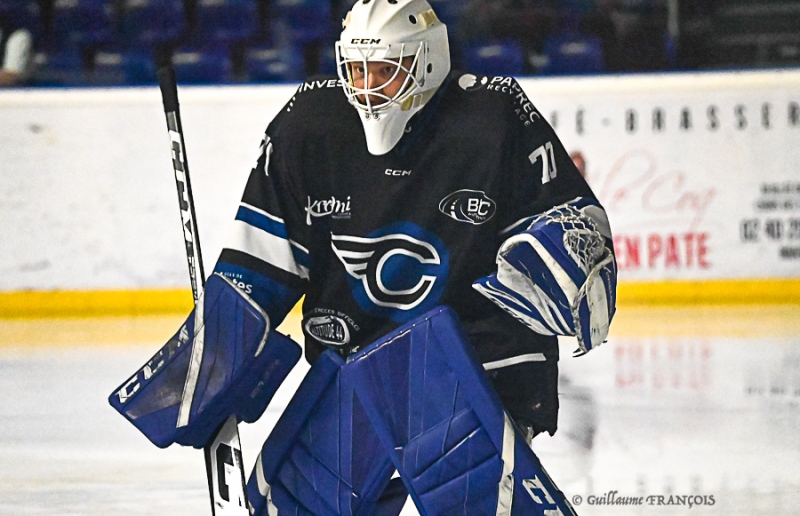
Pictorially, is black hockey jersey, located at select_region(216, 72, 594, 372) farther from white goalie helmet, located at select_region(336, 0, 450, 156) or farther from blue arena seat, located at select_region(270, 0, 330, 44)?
blue arena seat, located at select_region(270, 0, 330, 44)

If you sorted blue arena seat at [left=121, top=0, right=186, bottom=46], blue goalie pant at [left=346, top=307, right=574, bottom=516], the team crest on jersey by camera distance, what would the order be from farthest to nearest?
blue arena seat at [left=121, top=0, right=186, bottom=46] < the team crest on jersey < blue goalie pant at [left=346, top=307, right=574, bottom=516]

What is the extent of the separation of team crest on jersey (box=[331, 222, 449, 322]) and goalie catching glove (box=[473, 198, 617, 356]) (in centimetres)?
19

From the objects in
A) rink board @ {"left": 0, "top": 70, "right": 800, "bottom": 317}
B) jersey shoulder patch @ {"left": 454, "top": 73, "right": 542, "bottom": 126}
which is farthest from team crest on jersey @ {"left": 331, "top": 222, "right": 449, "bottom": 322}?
rink board @ {"left": 0, "top": 70, "right": 800, "bottom": 317}

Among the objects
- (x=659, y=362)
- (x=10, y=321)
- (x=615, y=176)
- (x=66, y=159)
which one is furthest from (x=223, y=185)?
(x=659, y=362)

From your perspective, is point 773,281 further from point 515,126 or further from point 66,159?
point 515,126

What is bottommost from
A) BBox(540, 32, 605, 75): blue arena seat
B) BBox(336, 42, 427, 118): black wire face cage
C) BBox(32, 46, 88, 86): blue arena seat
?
BBox(540, 32, 605, 75): blue arena seat

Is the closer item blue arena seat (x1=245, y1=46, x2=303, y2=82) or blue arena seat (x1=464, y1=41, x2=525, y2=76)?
blue arena seat (x1=464, y1=41, x2=525, y2=76)

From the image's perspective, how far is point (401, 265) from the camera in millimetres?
1836

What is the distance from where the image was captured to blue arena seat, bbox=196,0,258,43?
625 cm

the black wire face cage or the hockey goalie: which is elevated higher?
the black wire face cage

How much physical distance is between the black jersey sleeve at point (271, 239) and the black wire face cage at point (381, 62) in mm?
150

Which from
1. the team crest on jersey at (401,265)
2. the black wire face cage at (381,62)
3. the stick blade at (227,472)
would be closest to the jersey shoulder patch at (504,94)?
the black wire face cage at (381,62)

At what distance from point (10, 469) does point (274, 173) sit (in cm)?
154

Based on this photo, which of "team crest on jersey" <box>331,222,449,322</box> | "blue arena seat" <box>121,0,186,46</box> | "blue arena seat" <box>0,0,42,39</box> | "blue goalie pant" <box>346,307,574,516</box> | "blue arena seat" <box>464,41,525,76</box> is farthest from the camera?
"blue arena seat" <box>121,0,186,46</box>
